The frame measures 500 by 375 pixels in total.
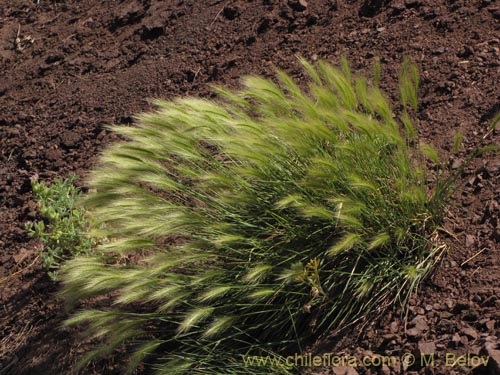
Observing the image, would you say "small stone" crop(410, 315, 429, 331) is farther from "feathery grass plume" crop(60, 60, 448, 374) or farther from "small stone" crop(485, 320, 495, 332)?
"small stone" crop(485, 320, 495, 332)

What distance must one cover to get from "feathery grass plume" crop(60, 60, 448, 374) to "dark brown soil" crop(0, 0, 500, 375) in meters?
0.19

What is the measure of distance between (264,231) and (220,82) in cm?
166

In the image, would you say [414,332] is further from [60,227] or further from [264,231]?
[60,227]

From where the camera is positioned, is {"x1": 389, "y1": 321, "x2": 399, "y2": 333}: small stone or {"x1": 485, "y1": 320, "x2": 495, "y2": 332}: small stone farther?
{"x1": 389, "y1": 321, "x2": 399, "y2": 333}: small stone

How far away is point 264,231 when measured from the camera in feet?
10.7

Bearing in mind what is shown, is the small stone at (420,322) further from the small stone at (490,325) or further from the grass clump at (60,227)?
the grass clump at (60,227)

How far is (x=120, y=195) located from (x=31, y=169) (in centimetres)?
160

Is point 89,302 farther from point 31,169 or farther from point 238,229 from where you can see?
point 31,169

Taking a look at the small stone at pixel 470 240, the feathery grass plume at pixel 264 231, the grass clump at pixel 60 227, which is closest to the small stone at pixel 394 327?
the feathery grass plume at pixel 264 231

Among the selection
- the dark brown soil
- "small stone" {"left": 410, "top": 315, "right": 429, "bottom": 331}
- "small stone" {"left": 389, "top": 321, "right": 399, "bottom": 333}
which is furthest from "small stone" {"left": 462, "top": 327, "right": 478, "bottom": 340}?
"small stone" {"left": 389, "top": 321, "right": 399, "bottom": 333}

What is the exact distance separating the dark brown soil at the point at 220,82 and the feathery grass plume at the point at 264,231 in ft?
0.62

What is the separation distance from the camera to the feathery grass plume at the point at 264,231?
300 centimetres

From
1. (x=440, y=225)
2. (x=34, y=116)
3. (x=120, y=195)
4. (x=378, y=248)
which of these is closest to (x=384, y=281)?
(x=378, y=248)

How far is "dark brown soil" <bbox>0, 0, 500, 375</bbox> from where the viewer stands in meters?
2.96
